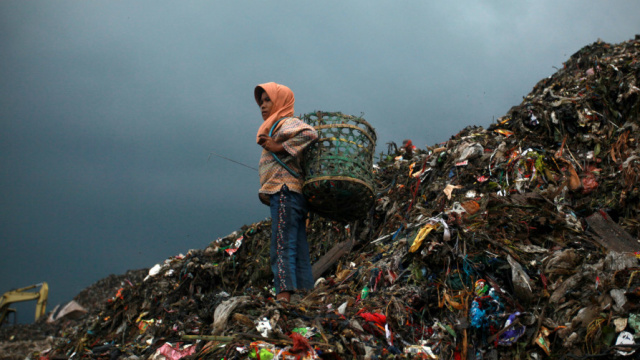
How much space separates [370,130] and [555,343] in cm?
223

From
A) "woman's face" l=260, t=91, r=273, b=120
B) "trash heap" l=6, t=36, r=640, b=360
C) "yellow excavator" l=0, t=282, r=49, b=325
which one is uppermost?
"yellow excavator" l=0, t=282, r=49, b=325

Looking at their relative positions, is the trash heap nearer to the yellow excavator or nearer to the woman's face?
the woman's face

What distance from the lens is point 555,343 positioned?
2.81 meters

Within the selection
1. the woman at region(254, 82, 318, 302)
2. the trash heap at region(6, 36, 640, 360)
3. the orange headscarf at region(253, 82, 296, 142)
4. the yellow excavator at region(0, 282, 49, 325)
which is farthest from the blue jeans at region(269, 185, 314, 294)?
the yellow excavator at region(0, 282, 49, 325)

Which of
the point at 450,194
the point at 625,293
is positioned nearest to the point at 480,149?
the point at 450,194

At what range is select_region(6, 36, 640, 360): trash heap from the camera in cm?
287

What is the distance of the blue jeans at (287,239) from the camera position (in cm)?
401

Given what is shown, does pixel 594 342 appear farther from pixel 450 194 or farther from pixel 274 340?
pixel 450 194

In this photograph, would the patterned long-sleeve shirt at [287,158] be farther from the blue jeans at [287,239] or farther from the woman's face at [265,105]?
the woman's face at [265,105]

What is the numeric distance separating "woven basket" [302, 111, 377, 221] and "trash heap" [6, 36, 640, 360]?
0.59 metres

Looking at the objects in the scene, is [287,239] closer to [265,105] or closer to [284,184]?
[284,184]

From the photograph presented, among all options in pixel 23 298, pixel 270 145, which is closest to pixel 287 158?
pixel 270 145

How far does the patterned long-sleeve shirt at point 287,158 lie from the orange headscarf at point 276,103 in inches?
4.7

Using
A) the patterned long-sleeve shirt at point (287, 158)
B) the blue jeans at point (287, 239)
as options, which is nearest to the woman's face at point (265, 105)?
the patterned long-sleeve shirt at point (287, 158)
